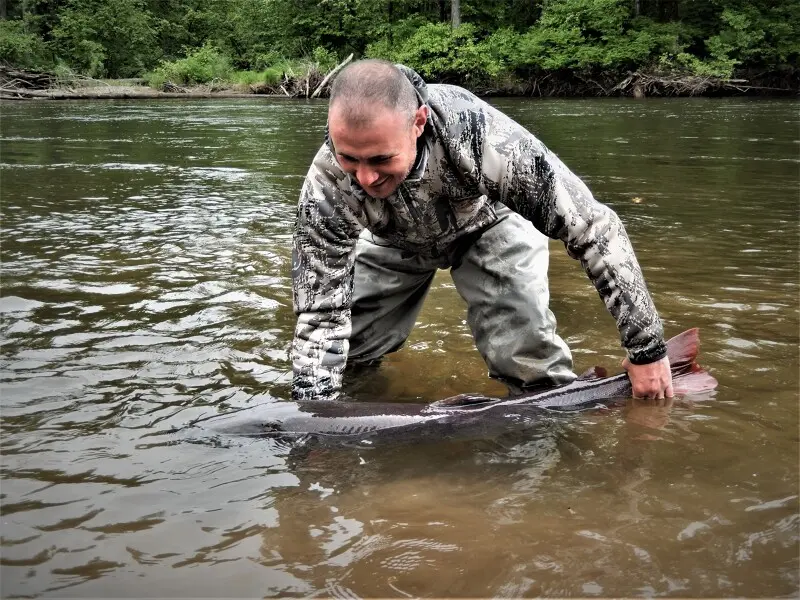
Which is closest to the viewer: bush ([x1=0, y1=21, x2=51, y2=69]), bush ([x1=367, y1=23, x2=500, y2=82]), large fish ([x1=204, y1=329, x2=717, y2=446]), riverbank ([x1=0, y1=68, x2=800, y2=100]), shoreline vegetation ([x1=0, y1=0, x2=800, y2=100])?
large fish ([x1=204, y1=329, x2=717, y2=446])

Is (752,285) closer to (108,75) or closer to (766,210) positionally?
(766,210)

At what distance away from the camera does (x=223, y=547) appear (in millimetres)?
2400

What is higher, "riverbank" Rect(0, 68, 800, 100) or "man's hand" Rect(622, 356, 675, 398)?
"riverbank" Rect(0, 68, 800, 100)

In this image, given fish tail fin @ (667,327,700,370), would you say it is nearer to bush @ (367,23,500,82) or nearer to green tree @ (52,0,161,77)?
bush @ (367,23,500,82)

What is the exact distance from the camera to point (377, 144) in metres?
2.70

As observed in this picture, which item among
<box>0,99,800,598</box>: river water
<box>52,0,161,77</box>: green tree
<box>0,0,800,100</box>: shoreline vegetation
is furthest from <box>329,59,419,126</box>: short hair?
<box>52,0,161,77</box>: green tree

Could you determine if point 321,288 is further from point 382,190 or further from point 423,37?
point 423,37

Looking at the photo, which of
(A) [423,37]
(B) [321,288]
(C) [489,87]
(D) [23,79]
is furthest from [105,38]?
(B) [321,288]

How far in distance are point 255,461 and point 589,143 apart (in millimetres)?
12377

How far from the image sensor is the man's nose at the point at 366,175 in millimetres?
2791

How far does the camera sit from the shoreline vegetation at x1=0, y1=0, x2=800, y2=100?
94.3 feet

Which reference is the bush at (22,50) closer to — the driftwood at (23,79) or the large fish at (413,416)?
the driftwood at (23,79)

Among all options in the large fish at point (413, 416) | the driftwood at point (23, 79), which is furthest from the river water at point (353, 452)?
the driftwood at point (23, 79)

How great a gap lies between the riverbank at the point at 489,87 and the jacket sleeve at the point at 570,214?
88.7 feet
